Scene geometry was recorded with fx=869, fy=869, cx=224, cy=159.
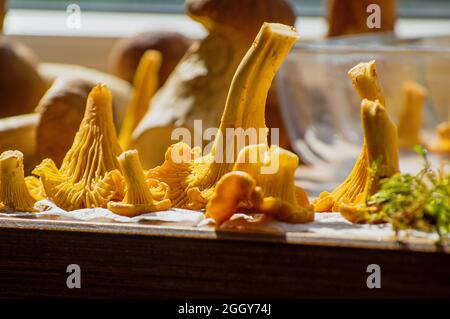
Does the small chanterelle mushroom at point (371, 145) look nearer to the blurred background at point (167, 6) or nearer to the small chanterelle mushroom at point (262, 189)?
the small chanterelle mushroom at point (262, 189)

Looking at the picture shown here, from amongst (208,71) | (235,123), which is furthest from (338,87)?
(235,123)

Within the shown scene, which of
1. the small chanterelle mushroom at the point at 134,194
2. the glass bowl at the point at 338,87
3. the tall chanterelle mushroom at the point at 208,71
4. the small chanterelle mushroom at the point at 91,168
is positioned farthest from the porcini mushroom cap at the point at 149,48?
the small chanterelle mushroom at the point at 134,194

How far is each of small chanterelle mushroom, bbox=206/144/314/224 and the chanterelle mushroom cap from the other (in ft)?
1.98

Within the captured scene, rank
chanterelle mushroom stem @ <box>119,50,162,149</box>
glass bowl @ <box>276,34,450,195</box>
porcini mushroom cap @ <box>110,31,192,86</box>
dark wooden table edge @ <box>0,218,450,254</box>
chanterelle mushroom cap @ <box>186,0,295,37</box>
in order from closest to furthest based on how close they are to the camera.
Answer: dark wooden table edge @ <box>0,218,450,254</box> < chanterelle mushroom cap @ <box>186,0,295,37</box> < chanterelle mushroom stem @ <box>119,50,162,149</box> < glass bowl @ <box>276,34,450,195</box> < porcini mushroom cap @ <box>110,31,192,86</box>

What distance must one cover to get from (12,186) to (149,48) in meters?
1.17

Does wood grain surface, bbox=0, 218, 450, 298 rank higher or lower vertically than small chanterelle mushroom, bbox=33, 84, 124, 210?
lower

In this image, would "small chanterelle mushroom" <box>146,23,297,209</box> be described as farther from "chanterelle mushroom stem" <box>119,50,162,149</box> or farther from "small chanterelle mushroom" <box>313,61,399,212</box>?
"chanterelle mushroom stem" <box>119,50,162,149</box>

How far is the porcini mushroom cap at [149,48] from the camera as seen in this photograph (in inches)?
78.2

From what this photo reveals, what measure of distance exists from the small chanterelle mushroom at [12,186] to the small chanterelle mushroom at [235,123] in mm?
144

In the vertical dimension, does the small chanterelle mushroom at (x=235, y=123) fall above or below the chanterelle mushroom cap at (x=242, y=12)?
below

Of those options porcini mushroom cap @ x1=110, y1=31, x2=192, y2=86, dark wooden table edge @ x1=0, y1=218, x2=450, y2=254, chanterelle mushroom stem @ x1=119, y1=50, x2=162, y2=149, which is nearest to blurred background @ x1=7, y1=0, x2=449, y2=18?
porcini mushroom cap @ x1=110, y1=31, x2=192, y2=86

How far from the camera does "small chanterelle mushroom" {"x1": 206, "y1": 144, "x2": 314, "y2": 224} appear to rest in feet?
2.54

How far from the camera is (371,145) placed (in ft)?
2.70
